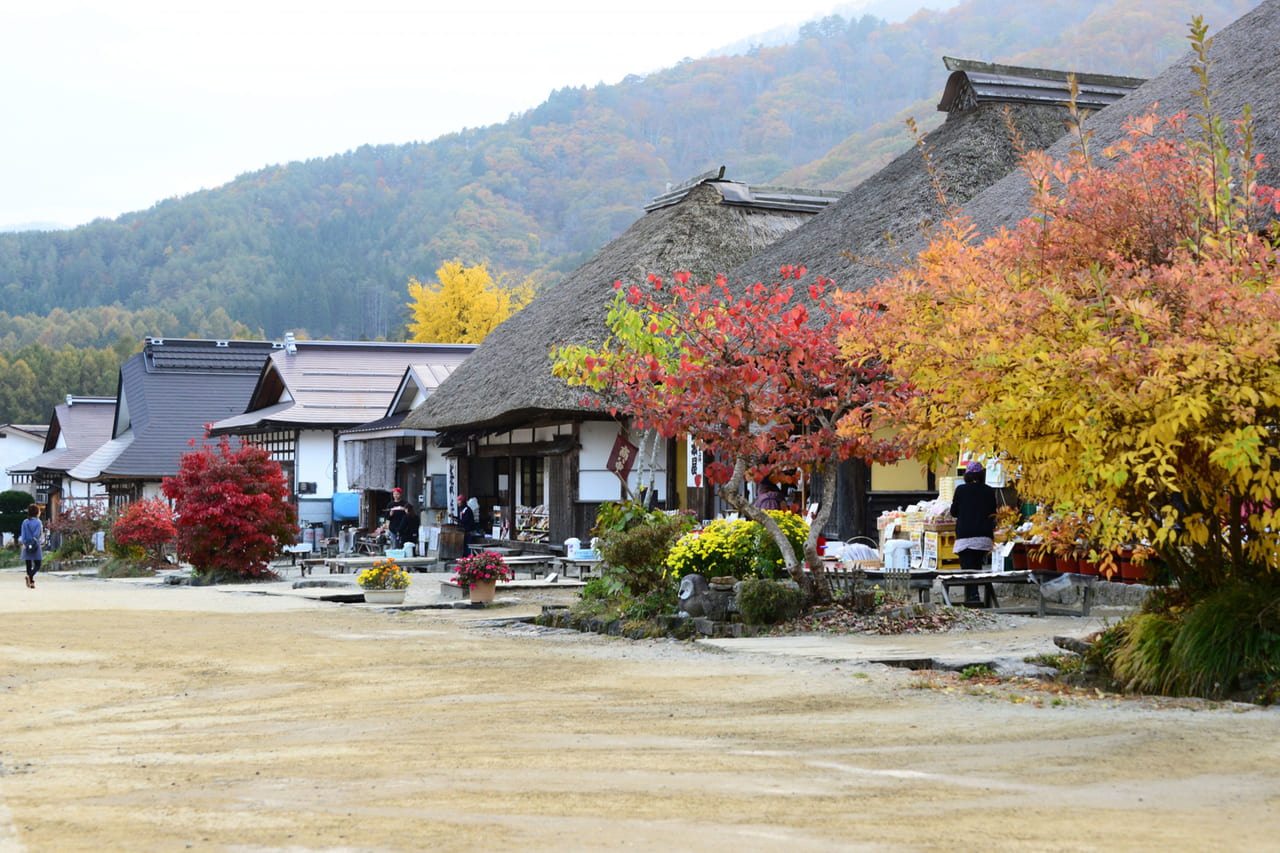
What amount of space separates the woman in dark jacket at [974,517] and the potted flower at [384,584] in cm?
723

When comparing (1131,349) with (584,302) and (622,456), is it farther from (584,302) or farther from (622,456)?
(584,302)

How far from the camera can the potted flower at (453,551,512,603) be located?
1606 centimetres

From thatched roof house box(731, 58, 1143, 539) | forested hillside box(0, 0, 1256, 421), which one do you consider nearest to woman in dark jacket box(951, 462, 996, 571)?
thatched roof house box(731, 58, 1143, 539)

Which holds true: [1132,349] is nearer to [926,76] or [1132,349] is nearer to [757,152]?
[757,152]

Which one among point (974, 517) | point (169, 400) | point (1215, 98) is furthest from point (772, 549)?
point (169, 400)

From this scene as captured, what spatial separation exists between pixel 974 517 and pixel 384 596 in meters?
7.69

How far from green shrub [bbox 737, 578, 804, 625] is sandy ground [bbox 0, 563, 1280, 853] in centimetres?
99

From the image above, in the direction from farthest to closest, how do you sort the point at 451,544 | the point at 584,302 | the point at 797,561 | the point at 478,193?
the point at 478,193 → the point at 451,544 → the point at 584,302 → the point at 797,561

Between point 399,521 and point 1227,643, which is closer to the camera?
point 1227,643

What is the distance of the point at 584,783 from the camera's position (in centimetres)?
525

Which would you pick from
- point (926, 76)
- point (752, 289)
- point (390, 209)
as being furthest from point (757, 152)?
point (752, 289)

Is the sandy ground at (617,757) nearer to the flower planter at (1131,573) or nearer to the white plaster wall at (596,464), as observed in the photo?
the flower planter at (1131,573)

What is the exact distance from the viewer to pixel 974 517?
13297 millimetres

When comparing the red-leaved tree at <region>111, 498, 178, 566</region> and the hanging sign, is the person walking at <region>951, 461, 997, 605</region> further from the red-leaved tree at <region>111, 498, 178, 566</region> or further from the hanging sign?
the red-leaved tree at <region>111, 498, 178, 566</region>
